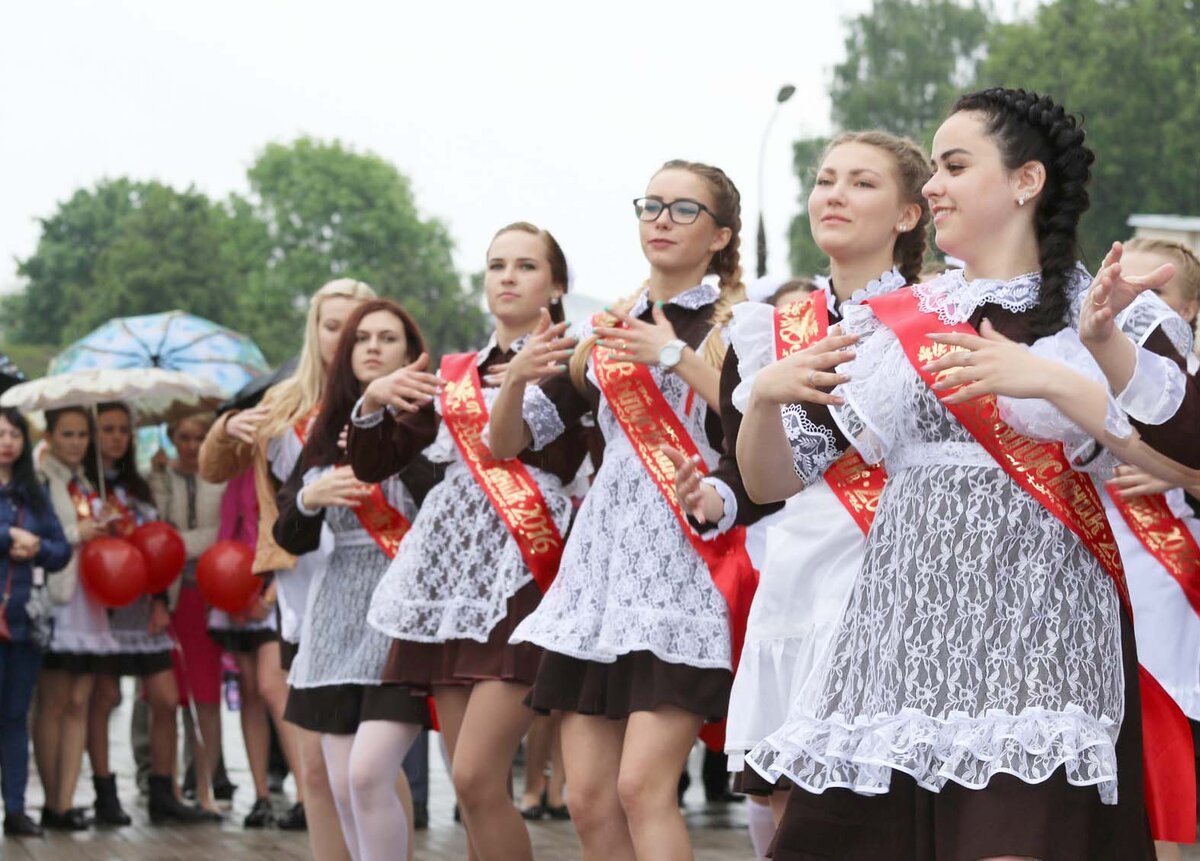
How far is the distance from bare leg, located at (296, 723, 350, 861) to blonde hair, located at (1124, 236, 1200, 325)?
10.1 ft

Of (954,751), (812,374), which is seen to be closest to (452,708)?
(812,374)

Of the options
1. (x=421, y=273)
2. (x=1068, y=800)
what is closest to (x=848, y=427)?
(x=1068, y=800)

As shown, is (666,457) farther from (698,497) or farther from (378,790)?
(378,790)

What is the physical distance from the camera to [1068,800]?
129 inches

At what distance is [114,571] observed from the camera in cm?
955

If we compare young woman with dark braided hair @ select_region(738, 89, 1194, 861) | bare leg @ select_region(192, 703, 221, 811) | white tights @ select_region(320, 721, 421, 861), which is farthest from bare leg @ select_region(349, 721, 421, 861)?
bare leg @ select_region(192, 703, 221, 811)

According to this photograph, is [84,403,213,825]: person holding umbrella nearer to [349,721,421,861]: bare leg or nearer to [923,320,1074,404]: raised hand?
[349,721,421,861]: bare leg

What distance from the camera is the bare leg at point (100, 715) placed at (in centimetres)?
996

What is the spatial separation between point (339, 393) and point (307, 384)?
2.90ft

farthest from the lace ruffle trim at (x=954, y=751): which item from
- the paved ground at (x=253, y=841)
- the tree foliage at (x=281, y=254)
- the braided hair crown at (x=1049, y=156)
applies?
the tree foliage at (x=281, y=254)

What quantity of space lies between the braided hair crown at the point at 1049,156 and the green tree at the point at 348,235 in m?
54.2

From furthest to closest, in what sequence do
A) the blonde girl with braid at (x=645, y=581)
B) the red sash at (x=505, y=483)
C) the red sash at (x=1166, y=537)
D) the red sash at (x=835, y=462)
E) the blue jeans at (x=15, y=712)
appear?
the blue jeans at (x=15, y=712), the red sash at (x=505, y=483), the red sash at (x=1166, y=537), the blonde girl with braid at (x=645, y=581), the red sash at (x=835, y=462)

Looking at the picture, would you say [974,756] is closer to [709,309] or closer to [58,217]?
[709,309]

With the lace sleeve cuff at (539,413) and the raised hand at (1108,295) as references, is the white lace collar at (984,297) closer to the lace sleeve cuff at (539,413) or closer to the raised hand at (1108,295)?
the raised hand at (1108,295)
